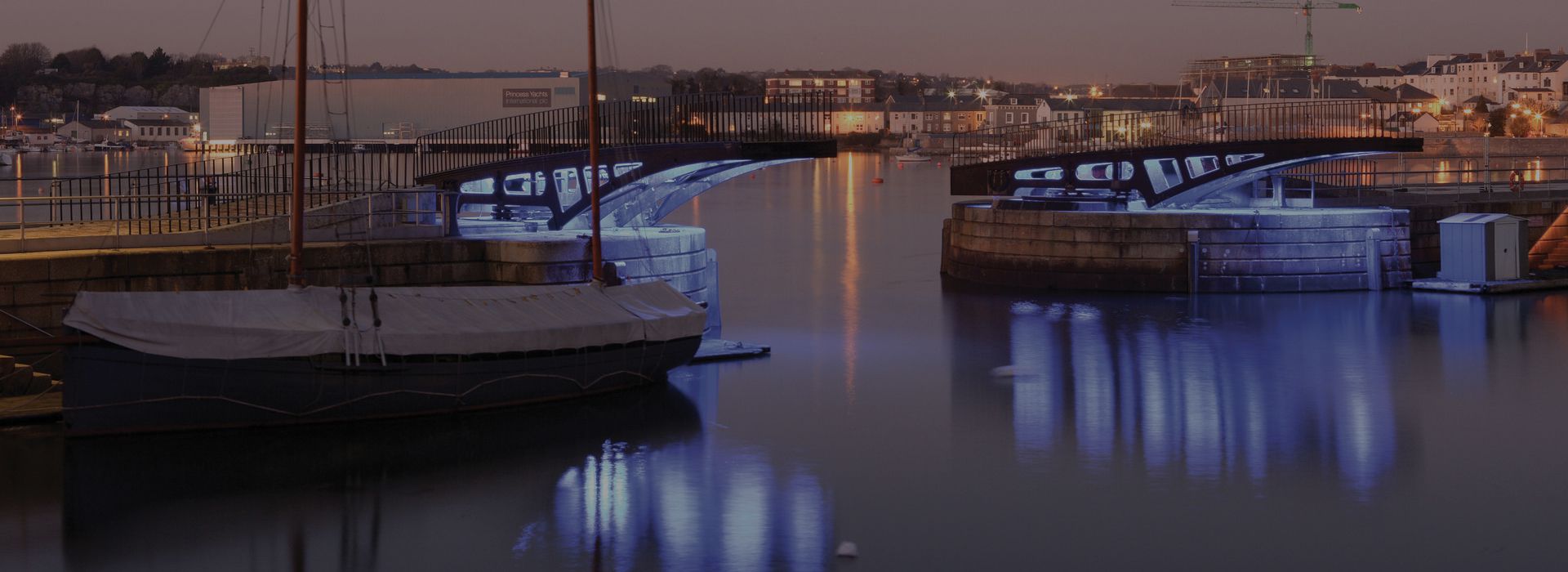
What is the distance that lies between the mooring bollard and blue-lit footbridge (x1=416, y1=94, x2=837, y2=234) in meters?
7.50

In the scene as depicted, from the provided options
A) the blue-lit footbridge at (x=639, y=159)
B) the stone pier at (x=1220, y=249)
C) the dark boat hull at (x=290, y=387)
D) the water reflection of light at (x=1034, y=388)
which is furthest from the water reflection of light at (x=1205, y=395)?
the dark boat hull at (x=290, y=387)

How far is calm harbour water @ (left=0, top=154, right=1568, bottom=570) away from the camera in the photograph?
476 inches

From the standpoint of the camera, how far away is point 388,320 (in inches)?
605

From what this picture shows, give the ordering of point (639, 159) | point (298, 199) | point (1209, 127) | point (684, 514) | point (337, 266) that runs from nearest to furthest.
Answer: point (684, 514)
point (298, 199)
point (337, 266)
point (639, 159)
point (1209, 127)

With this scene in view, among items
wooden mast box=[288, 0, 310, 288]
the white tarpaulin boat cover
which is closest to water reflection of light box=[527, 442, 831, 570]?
the white tarpaulin boat cover

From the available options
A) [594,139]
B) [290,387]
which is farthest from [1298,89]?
[290,387]

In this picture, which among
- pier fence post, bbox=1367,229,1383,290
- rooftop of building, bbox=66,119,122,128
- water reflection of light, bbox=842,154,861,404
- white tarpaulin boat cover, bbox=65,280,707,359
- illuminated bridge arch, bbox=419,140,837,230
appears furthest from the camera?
rooftop of building, bbox=66,119,122,128

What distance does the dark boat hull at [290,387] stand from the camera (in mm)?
14445

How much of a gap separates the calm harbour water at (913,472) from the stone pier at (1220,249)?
4.22m

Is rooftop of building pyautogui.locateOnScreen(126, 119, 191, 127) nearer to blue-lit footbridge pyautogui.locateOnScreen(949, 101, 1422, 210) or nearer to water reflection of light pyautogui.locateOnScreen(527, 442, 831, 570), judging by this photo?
blue-lit footbridge pyautogui.locateOnScreen(949, 101, 1422, 210)

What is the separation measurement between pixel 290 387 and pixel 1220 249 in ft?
54.9

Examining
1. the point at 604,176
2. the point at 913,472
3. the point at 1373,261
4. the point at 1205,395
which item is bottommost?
the point at 913,472

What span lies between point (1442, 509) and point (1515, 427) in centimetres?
409

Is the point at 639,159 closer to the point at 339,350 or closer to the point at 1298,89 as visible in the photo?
the point at 339,350
